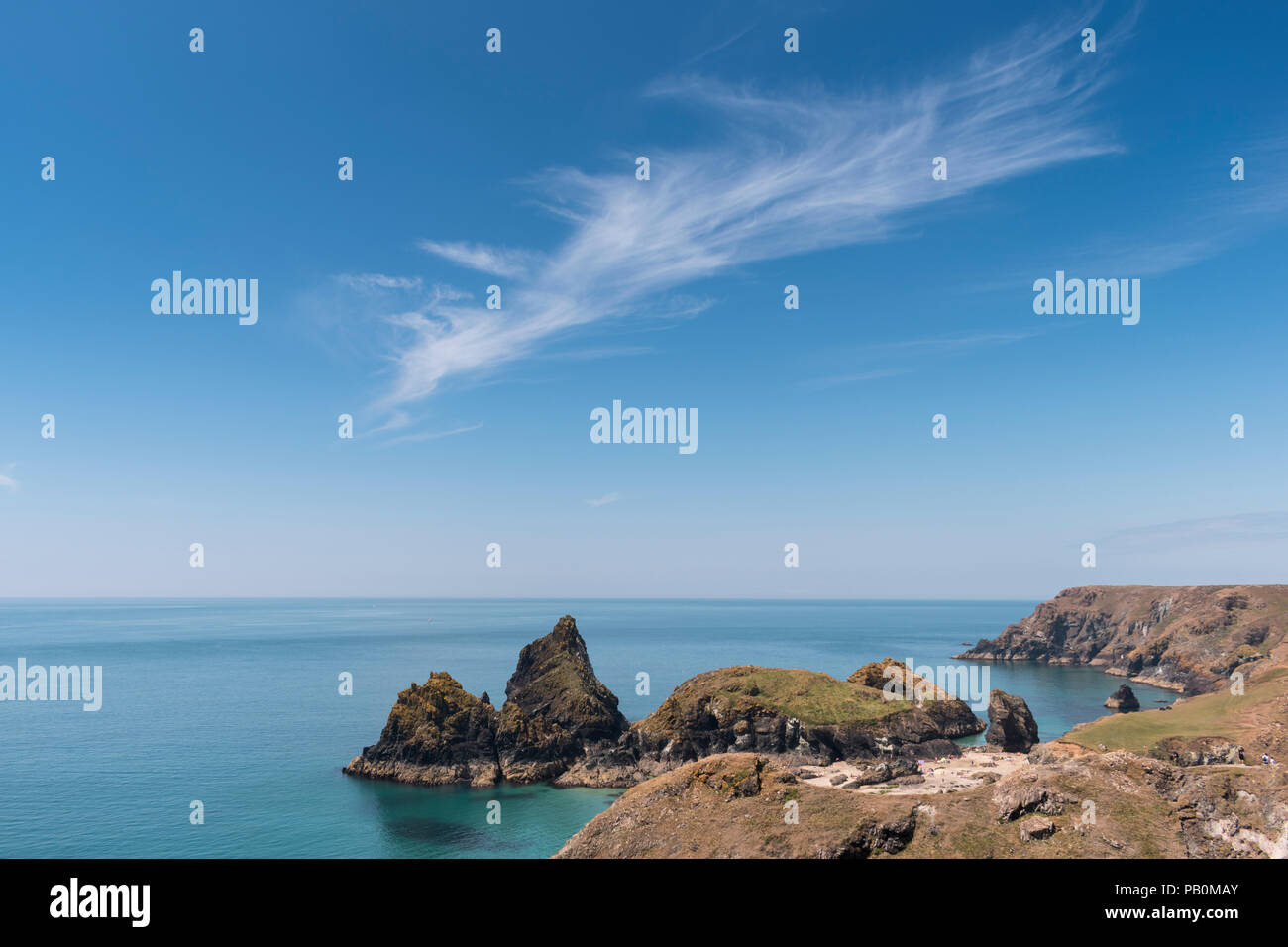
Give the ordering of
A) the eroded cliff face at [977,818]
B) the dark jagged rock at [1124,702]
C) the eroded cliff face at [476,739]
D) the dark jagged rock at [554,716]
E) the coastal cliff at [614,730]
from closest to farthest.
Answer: the eroded cliff face at [977,818] → the eroded cliff face at [476,739] → the coastal cliff at [614,730] → the dark jagged rock at [554,716] → the dark jagged rock at [1124,702]

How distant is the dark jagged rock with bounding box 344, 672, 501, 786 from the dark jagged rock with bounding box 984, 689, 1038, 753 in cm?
7281

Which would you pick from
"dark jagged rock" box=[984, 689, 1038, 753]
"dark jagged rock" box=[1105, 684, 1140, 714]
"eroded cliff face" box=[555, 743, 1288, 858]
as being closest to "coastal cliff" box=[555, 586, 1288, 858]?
"eroded cliff face" box=[555, 743, 1288, 858]

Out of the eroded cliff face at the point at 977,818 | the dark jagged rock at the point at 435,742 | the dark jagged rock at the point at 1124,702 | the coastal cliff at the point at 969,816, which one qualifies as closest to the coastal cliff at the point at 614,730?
the dark jagged rock at the point at 435,742

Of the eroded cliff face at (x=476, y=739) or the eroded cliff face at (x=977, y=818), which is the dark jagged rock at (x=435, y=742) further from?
the eroded cliff face at (x=977, y=818)

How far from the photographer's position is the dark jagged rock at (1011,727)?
327ft

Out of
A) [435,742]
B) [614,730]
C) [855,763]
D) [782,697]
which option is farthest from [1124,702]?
[435,742]

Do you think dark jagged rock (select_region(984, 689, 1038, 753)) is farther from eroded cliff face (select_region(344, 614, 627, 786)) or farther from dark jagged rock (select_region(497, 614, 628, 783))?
eroded cliff face (select_region(344, 614, 627, 786))

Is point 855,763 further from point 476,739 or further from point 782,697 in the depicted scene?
point 476,739

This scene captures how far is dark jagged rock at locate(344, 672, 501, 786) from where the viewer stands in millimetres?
87562

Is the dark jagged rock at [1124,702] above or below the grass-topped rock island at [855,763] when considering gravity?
below

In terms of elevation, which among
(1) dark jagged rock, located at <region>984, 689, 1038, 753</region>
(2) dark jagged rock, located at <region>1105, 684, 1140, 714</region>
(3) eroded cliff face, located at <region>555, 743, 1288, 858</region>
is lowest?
(2) dark jagged rock, located at <region>1105, 684, 1140, 714</region>

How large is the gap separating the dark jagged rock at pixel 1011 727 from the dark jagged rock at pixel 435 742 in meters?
72.8
